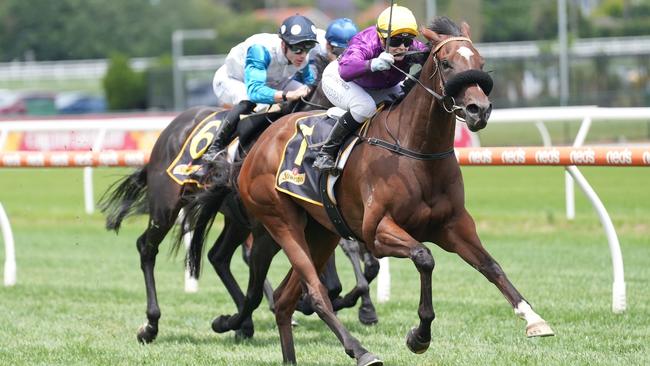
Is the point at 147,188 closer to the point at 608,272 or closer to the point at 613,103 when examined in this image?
the point at 608,272

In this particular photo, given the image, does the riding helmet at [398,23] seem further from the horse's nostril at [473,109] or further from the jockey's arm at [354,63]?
the horse's nostril at [473,109]

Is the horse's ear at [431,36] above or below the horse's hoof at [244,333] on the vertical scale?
above

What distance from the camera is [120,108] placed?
131 feet

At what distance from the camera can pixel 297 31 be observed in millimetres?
6609

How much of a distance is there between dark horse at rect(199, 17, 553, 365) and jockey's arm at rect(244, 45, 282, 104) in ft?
2.83

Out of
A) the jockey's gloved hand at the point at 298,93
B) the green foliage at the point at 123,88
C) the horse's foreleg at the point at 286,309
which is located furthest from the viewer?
the green foliage at the point at 123,88

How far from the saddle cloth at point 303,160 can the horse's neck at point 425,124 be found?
0.42 m

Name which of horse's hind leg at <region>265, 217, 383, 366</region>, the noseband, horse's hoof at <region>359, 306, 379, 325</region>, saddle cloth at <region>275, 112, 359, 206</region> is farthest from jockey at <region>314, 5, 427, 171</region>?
horse's hoof at <region>359, 306, 379, 325</region>


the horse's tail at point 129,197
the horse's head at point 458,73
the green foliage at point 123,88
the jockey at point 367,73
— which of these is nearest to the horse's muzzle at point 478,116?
the horse's head at point 458,73

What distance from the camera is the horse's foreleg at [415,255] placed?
17.3ft

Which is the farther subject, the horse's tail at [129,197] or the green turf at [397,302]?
the horse's tail at [129,197]

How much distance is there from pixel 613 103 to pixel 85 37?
112ft

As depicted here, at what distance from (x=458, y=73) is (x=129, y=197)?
3.61 metres

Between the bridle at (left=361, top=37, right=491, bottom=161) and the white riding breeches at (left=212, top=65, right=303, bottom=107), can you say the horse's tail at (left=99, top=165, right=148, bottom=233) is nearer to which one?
the white riding breeches at (left=212, top=65, right=303, bottom=107)
